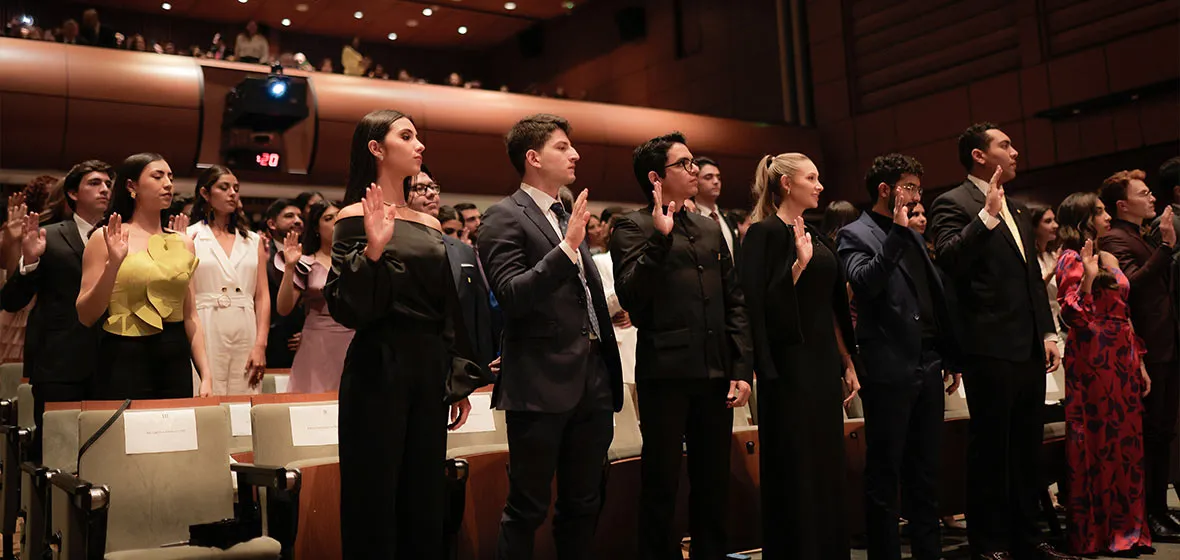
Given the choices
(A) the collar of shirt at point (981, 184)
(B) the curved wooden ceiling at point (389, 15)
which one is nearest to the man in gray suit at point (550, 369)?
(A) the collar of shirt at point (981, 184)

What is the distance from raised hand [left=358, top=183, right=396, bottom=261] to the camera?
2.26 metres

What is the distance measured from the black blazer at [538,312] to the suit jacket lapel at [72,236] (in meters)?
1.80

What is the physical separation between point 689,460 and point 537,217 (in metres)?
0.93

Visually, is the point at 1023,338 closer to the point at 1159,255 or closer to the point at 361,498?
the point at 1159,255

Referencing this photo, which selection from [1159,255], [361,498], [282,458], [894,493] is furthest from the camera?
[1159,255]

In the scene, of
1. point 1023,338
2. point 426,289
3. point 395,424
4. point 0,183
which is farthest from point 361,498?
point 0,183

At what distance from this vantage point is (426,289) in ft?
7.75

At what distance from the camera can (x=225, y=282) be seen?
4.46 metres

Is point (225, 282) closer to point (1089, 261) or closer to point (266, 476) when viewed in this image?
point (266, 476)

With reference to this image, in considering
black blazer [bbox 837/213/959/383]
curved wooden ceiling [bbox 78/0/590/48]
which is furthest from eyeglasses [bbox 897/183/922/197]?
curved wooden ceiling [bbox 78/0/590/48]

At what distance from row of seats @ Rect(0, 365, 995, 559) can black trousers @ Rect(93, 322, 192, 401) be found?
149 mm

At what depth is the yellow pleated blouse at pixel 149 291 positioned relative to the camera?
3205 mm

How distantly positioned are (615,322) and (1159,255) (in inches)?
95.9

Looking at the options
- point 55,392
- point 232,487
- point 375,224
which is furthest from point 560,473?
point 55,392
